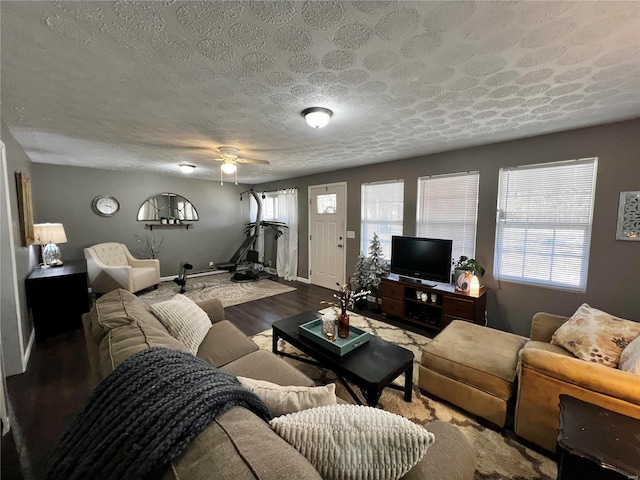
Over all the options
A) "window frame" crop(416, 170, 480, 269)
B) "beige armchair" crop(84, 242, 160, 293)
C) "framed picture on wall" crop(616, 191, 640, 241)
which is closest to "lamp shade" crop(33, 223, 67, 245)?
"beige armchair" crop(84, 242, 160, 293)

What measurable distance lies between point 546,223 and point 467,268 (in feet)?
3.04

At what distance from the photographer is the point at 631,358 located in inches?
57.6

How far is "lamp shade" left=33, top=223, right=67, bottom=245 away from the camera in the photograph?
3.25 m

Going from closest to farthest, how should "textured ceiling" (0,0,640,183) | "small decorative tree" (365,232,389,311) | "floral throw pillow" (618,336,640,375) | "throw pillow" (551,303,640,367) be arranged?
"textured ceiling" (0,0,640,183) → "floral throw pillow" (618,336,640,375) → "throw pillow" (551,303,640,367) → "small decorative tree" (365,232,389,311)

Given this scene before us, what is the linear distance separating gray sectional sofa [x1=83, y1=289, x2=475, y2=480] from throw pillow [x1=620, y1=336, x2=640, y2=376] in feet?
4.00

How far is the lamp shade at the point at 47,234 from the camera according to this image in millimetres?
3248

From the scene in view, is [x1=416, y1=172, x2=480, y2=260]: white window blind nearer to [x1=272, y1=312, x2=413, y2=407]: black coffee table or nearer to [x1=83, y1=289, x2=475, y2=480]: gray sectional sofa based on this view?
[x1=272, y1=312, x2=413, y2=407]: black coffee table

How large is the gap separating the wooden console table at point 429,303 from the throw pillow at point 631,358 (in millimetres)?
1295

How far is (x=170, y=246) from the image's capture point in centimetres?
565

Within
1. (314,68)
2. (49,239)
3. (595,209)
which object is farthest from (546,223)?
(49,239)

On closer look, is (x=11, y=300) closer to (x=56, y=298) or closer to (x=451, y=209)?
(x=56, y=298)

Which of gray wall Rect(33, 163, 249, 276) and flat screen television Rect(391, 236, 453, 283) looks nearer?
flat screen television Rect(391, 236, 453, 283)

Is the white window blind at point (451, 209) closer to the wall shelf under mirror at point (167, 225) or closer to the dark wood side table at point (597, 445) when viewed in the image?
the dark wood side table at point (597, 445)

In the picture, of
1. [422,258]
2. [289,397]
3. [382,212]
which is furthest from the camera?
[382,212]
